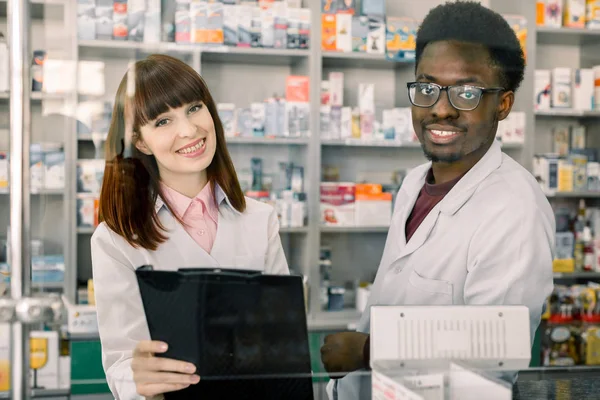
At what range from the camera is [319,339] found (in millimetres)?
1962

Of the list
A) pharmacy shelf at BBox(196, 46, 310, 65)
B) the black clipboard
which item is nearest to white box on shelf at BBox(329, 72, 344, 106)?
pharmacy shelf at BBox(196, 46, 310, 65)

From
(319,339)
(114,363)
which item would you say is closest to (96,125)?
(114,363)

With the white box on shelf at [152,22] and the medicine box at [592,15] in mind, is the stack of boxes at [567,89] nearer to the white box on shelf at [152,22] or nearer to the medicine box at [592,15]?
the medicine box at [592,15]

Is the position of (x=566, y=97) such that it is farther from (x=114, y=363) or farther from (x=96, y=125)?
(x=114, y=363)

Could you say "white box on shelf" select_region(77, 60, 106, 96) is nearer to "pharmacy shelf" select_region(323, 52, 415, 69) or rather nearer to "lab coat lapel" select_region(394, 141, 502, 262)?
"pharmacy shelf" select_region(323, 52, 415, 69)

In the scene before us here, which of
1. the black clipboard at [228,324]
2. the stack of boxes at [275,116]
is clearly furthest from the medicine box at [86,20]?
the black clipboard at [228,324]

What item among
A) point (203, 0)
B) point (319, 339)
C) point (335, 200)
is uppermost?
point (203, 0)

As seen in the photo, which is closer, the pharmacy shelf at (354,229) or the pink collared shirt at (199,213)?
the pink collared shirt at (199,213)

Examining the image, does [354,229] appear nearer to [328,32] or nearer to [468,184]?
[468,184]

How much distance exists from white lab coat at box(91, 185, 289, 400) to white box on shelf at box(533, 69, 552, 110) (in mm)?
973

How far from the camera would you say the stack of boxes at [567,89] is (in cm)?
208

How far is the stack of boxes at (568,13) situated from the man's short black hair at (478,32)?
0.45ft

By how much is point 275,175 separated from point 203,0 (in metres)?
0.53

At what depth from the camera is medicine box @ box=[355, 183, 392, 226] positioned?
6.64 feet
